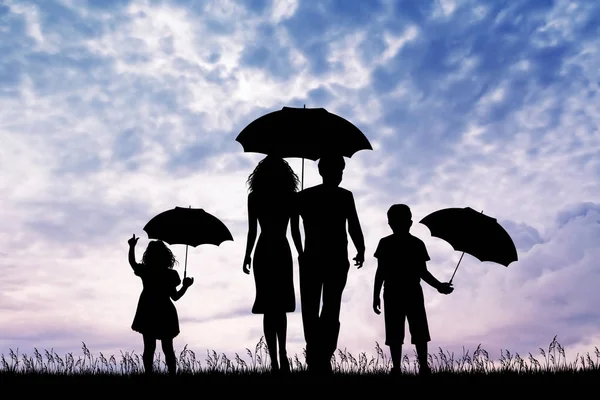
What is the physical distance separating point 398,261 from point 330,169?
5.47 ft

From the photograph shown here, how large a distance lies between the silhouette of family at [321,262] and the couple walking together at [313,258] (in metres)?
0.01

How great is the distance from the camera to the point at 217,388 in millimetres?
8422

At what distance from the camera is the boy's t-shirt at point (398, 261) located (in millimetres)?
9883

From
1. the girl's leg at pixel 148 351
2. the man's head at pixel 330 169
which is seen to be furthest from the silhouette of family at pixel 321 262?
the girl's leg at pixel 148 351

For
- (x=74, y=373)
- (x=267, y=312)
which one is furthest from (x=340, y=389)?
(x=74, y=373)

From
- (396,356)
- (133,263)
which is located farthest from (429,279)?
(133,263)

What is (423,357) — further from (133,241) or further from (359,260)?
(133,241)

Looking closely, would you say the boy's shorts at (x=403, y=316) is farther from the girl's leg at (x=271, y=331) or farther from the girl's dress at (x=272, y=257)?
the girl's leg at (x=271, y=331)

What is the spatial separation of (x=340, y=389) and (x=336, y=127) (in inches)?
153

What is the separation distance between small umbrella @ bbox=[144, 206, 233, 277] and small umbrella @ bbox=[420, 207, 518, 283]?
143 inches

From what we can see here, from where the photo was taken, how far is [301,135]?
10148 millimetres

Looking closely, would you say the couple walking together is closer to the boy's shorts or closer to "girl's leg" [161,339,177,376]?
the boy's shorts

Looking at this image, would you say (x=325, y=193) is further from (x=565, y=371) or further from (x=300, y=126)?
(x=565, y=371)

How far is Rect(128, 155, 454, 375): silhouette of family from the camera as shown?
9.27 meters
